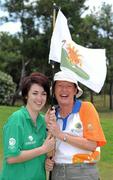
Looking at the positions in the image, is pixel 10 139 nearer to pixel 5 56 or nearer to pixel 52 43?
pixel 52 43

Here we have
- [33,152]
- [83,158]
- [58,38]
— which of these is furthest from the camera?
[58,38]

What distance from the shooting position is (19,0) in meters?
32.9

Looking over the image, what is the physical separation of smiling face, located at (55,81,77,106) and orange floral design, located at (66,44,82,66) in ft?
1.34

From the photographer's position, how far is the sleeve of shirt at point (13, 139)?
132 inches

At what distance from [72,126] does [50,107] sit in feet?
0.84

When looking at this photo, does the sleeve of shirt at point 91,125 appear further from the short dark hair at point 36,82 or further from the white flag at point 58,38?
the white flag at point 58,38

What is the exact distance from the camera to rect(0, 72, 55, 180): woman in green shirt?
11.0 feet

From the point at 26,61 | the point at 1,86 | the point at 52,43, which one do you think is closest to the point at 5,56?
the point at 26,61

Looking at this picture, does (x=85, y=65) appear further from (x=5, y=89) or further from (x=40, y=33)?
(x=40, y=33)

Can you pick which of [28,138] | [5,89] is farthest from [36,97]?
[5,89]

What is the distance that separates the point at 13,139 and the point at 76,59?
39.0 inches

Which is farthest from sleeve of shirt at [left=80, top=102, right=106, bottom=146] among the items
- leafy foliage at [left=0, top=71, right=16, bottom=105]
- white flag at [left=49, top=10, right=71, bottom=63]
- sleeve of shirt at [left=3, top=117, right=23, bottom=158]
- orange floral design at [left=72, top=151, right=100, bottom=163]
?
leafy foliage at [left=0, top=71, right=16, bottom=105]

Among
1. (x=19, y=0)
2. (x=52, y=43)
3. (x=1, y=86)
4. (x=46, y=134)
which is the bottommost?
(x=1, y=86)

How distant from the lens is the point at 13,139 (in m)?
3.36
